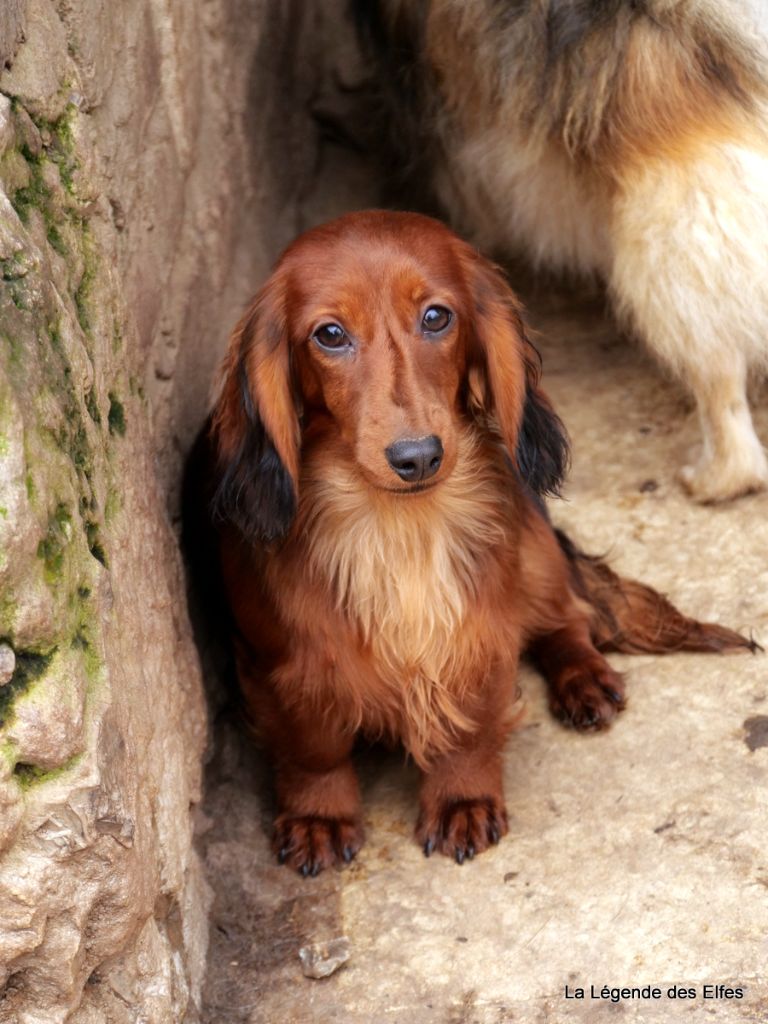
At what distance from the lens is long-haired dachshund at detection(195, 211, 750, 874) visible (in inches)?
103

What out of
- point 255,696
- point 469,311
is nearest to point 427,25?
point 469,311

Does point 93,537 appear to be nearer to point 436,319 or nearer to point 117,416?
point 117,416

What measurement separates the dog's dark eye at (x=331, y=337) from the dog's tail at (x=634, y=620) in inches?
39.9

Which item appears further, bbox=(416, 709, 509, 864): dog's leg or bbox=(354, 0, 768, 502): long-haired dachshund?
bbox=(354, 0, 768, 502): long-haired dachshund

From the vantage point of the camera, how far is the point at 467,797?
3.00 metres

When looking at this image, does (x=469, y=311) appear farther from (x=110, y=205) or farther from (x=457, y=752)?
(x=457, y=752)

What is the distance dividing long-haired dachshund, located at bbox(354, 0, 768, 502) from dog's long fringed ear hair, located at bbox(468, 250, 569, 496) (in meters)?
0.78

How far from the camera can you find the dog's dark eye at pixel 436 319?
265cm

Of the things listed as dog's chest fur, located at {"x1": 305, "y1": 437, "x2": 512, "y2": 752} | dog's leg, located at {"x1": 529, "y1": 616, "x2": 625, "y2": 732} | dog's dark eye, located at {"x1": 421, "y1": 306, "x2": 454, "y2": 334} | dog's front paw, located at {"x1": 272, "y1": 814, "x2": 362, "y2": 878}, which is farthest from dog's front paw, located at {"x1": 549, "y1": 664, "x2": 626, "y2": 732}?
dog's dark eye, located at {"x1": 421, "y1": 306, "x2": 454, "y2": 334}

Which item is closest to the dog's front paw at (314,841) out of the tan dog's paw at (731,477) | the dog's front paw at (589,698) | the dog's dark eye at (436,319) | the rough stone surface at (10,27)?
the dog's front paw at (589,698)

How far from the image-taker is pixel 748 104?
332 cm

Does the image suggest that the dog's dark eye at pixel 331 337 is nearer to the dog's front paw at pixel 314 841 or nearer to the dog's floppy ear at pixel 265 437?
the dog's floppy ear at pixel 265 437

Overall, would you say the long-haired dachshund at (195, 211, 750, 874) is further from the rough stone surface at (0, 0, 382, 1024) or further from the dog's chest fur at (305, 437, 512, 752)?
the rough stone surface at (0, 0, 382, 1024)

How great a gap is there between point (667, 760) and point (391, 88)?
93.5 inches
